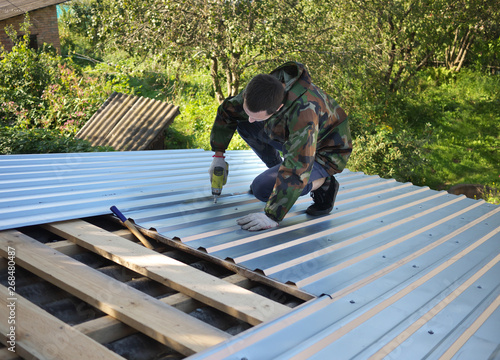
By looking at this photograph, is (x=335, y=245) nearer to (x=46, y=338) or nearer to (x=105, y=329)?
(x=105, y=329)

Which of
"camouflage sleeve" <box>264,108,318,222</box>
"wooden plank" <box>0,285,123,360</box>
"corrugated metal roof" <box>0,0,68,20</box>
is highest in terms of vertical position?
"corrugated metal roof" <box>0,0,68,20</box>

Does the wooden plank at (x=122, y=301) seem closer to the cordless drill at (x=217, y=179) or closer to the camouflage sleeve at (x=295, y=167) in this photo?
the camouflage sleeve at (x=295, y=167)

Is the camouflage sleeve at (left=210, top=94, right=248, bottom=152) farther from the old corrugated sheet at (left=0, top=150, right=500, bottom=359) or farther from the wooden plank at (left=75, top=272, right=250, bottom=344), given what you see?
the wooden plank at (left=75, top=272, right=250, bottom=344)

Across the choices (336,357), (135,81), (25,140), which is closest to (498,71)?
(135,81)

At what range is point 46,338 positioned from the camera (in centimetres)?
150

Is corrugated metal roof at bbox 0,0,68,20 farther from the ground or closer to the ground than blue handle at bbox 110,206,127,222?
farther from the ground

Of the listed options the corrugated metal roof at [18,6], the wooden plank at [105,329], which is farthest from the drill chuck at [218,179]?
the corrugated metal roof at [18,6]

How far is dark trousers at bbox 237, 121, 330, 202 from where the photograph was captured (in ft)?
10.0

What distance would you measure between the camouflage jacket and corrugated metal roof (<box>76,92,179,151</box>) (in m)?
5.10

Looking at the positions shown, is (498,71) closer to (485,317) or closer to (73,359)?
(485,317)

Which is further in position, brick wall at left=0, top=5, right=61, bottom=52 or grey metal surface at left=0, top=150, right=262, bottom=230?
brick wall at left=0, top=5, right=61, bottom=52

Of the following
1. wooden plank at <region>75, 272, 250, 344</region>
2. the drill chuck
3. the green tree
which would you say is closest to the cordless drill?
the drill chuck

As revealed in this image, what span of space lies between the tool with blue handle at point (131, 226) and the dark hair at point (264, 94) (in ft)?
3.14

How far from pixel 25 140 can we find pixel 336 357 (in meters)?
6.43
